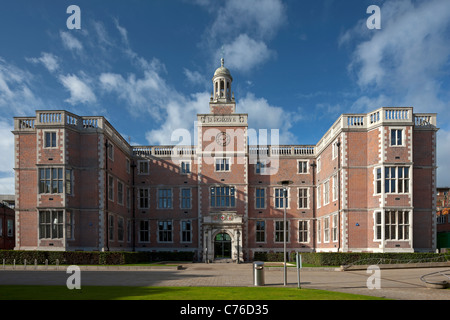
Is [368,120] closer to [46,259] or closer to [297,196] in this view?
[297,196]

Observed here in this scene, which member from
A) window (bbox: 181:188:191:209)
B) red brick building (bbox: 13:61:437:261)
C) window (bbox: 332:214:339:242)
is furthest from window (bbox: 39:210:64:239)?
window (bbox: 332:214:339:242)

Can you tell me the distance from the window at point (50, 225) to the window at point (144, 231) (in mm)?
13255

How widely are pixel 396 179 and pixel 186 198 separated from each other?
914 inches

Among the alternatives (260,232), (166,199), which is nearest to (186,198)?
(166,199)

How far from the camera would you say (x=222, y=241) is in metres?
41.4

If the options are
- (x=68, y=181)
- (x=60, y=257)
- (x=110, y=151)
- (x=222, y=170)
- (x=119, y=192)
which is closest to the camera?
(x=60, y=257)

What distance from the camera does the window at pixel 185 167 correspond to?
44.3m

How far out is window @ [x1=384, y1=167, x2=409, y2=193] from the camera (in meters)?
30.8

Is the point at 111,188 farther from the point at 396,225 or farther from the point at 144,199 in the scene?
the point at 396,225

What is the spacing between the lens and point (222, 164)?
42094 millimetres

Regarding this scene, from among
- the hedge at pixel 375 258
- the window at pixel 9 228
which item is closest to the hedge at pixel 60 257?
the hedge at pixel 375 258
